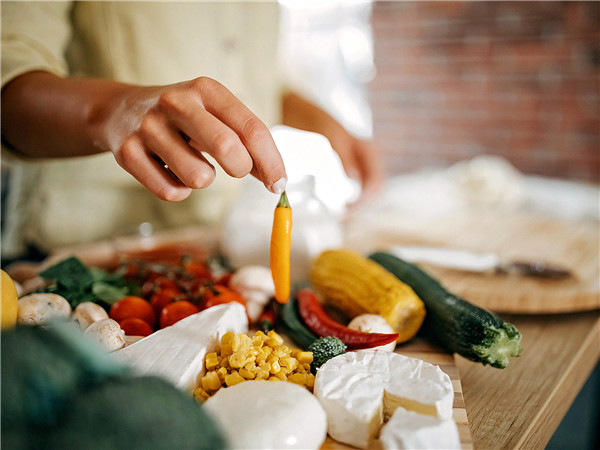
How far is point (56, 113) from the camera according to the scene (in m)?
1.16

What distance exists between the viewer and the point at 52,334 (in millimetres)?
629

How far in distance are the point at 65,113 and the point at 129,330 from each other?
501 millimetres

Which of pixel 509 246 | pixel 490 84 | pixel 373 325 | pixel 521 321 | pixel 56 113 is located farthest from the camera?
pixel 490 84

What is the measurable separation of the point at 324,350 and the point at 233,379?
182mm

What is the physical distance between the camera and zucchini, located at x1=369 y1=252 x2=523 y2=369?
996 mm

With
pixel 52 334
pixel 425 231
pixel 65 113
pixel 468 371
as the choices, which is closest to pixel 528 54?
pixel 425 231

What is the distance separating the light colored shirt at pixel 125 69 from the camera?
169 centimetres

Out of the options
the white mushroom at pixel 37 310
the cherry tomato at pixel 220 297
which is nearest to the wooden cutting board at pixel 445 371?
the cherry tomato at pixel 220 297

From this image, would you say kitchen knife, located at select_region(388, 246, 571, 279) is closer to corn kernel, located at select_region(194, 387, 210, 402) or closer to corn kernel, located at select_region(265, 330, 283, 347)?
corn kernel, located at select_region(265, 330, 283, 347)

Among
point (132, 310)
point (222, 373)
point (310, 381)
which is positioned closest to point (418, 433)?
point (310, 381)

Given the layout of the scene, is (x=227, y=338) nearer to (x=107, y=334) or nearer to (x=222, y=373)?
(x=222, y=373)

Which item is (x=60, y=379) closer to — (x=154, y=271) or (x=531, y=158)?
(x=154, y=271)

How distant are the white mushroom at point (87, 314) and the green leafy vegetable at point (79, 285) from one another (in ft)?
0.23

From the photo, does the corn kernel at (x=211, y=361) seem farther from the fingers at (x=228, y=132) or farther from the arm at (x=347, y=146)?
the arm at (x=347, y=146)
